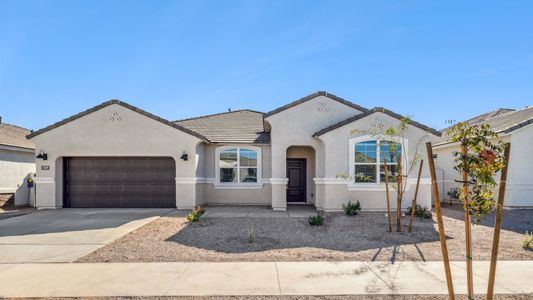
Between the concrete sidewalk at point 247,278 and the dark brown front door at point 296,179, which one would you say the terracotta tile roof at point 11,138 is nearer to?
the concrete sidewalk at point 247,278

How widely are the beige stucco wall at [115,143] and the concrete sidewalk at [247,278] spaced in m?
7.91

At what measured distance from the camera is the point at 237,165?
1602 centimetres

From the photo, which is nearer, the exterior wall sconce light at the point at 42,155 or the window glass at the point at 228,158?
the exterior wall sconce light at the point at 42,155

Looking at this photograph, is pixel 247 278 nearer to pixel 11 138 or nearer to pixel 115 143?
pixel 115 143

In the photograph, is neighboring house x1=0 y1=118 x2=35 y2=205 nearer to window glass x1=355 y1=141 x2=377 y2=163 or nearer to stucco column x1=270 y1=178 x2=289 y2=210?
stucco column x1=270 y1=178 x2=289 y2=210

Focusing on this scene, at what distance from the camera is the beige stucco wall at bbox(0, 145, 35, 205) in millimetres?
17156

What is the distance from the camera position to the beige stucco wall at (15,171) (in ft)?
56.3

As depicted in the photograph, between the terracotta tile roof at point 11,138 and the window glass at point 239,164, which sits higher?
the terracotta tile roof at point 11,138

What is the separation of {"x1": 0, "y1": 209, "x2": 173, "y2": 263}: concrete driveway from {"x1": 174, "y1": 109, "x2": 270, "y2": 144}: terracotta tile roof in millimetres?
4471

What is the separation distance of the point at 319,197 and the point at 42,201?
→ 12013 millimetres

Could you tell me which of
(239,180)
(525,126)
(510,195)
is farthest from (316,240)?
(525,126)

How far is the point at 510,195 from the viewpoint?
14.7 metres

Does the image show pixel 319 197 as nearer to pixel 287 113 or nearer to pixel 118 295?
pixel 287 113

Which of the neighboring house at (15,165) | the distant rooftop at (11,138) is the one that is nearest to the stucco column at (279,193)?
the neighboring house at (15,165)
